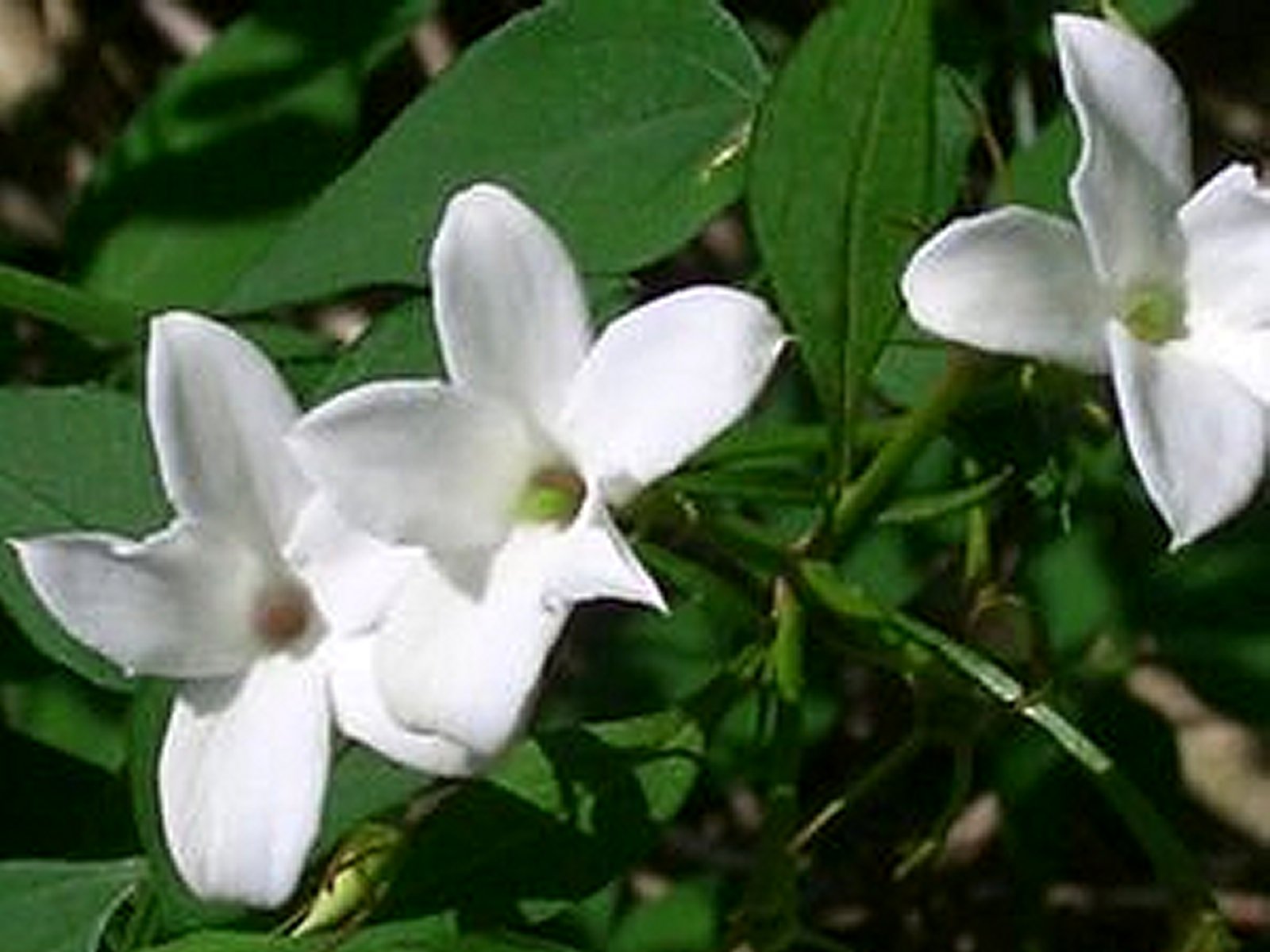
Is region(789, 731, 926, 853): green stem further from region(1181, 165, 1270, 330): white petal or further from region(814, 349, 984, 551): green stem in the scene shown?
region(1181, 165, 1270, 330): white petal

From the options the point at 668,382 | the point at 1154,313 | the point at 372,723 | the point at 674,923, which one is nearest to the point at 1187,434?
the point at 1154,313

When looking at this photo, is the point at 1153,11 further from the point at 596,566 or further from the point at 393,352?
the point at 596,566

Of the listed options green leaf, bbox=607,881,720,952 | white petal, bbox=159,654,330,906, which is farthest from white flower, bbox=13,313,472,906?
green leaf, bbox=607,881,720,952

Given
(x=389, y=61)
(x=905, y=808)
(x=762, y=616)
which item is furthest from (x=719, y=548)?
(x=389, y=61)

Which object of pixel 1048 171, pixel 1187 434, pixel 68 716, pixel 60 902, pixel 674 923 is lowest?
pixel 674 923

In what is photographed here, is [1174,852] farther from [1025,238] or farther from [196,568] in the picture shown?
[196,568]

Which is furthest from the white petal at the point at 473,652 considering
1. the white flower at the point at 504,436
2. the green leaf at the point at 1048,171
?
the green leaf at the point at 1048,171
